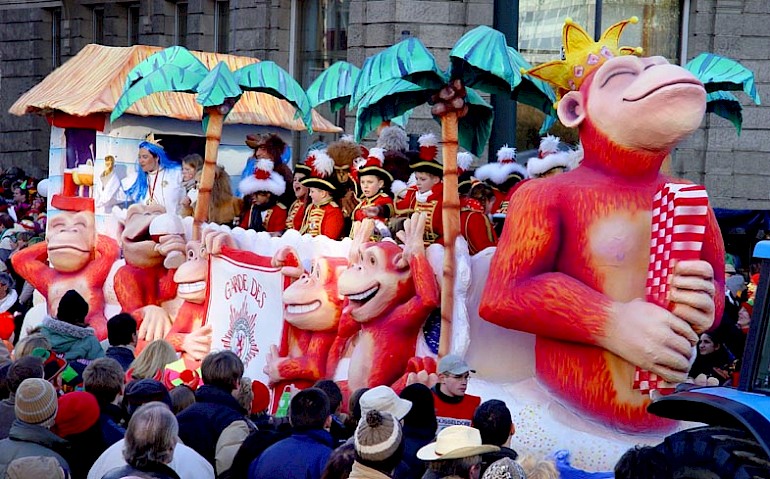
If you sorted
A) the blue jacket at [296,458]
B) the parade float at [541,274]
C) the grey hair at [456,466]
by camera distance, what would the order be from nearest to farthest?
1. the grey hair at [456,466]
2. the blue jacket at [296,458]
3. the parade float at [541,274]

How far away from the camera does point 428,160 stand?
9.87 metres

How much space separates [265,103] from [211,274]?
3.10m

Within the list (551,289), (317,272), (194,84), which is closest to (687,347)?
(551,289)

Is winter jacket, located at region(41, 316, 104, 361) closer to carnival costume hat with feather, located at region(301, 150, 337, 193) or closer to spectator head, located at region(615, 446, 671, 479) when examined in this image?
carnival costume hat with feather, located at region(301, 150, 337, 193)

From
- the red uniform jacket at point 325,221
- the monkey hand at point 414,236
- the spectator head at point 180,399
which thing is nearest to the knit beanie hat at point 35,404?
the spectator head at point 180,399

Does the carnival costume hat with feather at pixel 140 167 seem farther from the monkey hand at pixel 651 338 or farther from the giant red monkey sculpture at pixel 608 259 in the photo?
the monkey hand at pixel 651 338

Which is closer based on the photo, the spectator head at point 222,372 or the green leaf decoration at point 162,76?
→ the spectator head at point 222,372

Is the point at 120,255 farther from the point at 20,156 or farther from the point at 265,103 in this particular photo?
the point at 20,156

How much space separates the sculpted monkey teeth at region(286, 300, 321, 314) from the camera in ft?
30.8

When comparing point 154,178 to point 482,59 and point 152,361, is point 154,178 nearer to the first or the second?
point 152,361

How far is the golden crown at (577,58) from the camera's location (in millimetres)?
7992

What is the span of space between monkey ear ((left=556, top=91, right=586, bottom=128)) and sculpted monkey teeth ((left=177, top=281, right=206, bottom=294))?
376 centimetres

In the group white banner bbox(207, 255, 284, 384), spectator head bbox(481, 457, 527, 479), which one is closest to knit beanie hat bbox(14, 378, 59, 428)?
spectator head bbox(481, 457, 527, 479)

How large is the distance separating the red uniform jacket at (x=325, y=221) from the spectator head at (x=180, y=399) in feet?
9.78
